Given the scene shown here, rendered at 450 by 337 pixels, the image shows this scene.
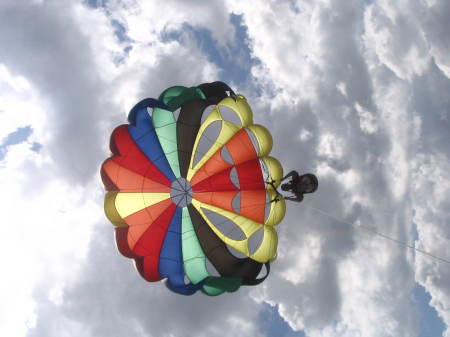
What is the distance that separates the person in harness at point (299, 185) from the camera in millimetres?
13484

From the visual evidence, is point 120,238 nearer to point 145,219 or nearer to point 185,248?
point 145,219

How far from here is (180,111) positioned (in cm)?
1531

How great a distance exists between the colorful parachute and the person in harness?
0.43 meters

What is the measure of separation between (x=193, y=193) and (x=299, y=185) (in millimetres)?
4192

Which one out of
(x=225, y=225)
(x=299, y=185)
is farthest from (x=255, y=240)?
(x=299, y=185)

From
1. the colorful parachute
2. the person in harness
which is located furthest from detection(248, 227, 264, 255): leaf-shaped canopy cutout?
the person in harness

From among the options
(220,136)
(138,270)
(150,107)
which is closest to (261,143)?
(220,136)

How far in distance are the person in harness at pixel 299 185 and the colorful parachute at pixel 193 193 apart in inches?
16.9

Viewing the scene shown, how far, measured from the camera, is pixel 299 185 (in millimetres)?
13656

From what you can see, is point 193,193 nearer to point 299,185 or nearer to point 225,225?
point 225,225

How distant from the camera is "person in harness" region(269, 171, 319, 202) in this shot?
1348 centimetres

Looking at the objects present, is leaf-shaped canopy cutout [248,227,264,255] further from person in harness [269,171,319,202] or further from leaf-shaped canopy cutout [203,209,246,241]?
person in harness [269,171,319,202]

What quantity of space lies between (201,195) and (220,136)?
92.8 inches

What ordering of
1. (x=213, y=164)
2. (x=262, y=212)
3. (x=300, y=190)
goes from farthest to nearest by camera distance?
(x=213, y=164) → (x=262, y=212) → (x=300, y=190)
